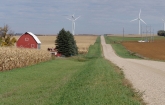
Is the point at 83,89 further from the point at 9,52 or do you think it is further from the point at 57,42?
the point at 57,42

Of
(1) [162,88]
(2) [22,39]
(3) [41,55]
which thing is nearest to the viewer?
(1) [162,88]

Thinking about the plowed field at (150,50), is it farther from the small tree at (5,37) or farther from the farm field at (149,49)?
the small tree at (5,37)

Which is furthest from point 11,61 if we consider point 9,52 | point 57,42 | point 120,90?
point 57,42

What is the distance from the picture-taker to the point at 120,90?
1172 cm

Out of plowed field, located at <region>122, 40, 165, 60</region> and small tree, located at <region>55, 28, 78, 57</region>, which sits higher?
small tree, located at <region>55, 28, 78, 57</region>

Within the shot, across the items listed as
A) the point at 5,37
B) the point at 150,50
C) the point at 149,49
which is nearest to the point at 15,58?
the point at 5,37

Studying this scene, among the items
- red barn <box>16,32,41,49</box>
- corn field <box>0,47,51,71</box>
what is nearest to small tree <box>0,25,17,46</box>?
red barn <box>16,32,41,49</box>

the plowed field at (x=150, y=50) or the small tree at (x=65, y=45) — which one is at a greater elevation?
the small tree at (x=65, y=45)

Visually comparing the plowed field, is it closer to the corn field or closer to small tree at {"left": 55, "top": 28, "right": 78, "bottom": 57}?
small tree at {"left": 55, "top": 28, "right": 78, "bottom": 57}

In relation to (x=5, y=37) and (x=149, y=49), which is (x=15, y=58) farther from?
(x=149, y=49)

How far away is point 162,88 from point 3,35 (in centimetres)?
4171

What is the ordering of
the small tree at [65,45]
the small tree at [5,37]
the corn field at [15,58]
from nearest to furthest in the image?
the corn field at [15,58], the small tree at [5,37], the small tree at [65,45]

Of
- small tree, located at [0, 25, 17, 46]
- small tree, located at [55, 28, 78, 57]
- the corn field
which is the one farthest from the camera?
small tree, located at [55, 28, 78, 57]

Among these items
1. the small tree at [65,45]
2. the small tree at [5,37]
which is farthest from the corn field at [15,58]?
the small tree at [65,45]
